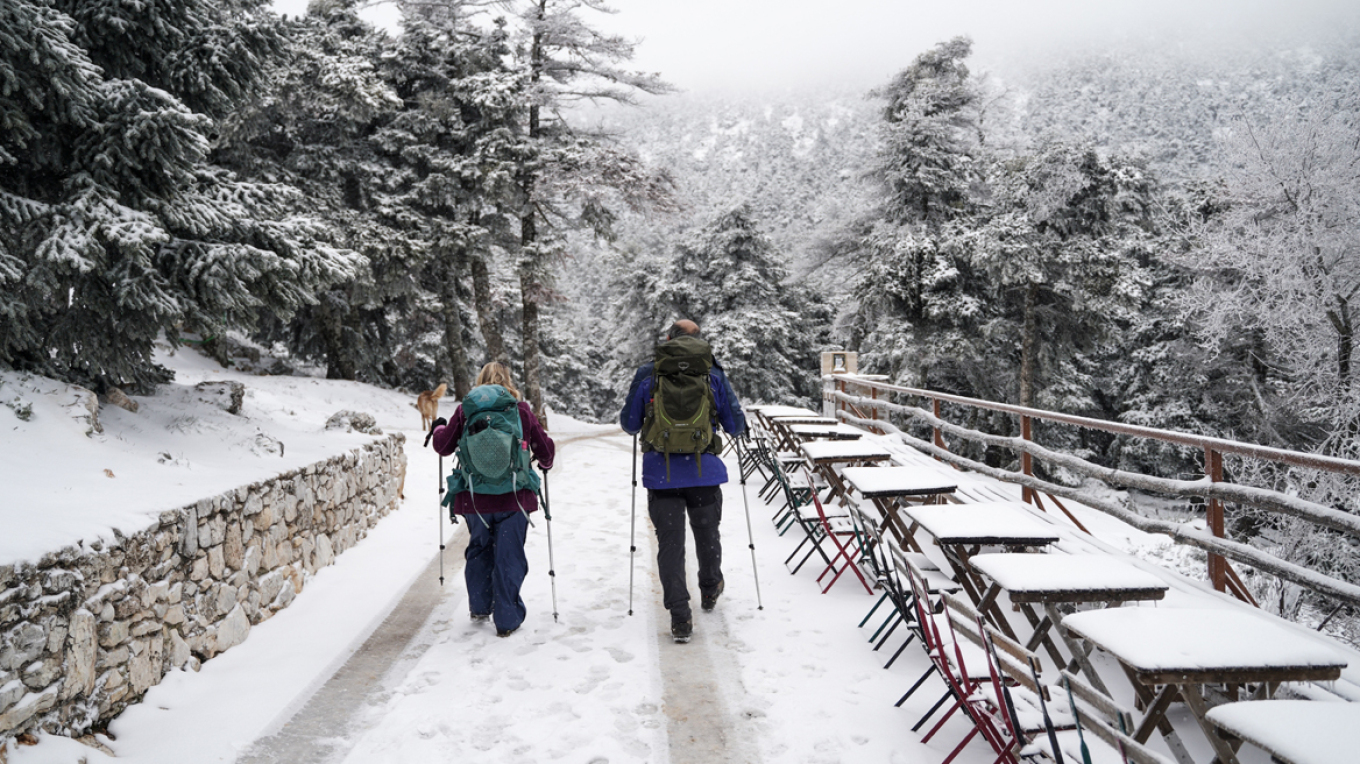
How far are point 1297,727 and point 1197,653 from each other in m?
0.29

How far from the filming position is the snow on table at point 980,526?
333cm

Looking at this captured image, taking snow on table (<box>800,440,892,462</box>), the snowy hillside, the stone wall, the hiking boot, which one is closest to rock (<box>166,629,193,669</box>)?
the stone wall

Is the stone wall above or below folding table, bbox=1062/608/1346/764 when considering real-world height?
below

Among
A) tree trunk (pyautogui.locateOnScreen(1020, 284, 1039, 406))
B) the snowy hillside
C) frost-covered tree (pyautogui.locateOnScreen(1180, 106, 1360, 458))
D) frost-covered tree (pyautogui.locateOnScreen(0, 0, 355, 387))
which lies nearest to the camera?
the snowy hillside

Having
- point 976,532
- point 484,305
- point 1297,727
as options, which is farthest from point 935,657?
point 484,305

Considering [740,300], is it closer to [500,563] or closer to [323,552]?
[323,552]

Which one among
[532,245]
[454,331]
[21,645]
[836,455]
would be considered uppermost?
[532,245]

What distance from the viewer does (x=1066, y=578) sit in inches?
107

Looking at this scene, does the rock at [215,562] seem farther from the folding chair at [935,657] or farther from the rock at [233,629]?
the folding chair at [935,657]

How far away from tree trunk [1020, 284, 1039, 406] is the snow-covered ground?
14.6m

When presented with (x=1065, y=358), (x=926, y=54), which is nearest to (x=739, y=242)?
(x=926, y=54)

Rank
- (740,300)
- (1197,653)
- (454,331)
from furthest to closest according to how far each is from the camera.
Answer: (740,300) → (454,331) → (1197,653)

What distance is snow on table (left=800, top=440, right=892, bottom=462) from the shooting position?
5.80 metres

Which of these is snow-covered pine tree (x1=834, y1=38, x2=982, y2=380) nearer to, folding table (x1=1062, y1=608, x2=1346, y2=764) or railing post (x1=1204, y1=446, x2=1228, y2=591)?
railing post (x1=1204, y1=446, x2=1228, y2=591)
